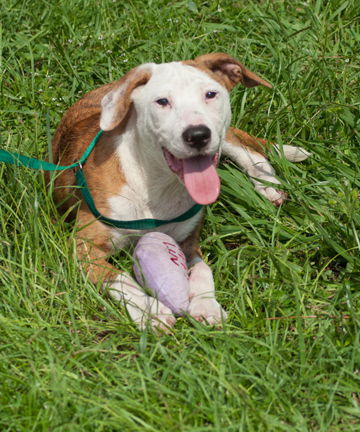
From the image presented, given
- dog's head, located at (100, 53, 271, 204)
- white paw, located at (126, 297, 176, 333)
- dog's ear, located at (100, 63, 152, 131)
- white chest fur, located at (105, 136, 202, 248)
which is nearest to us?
white paw, located at (126, 297, 176, 333)

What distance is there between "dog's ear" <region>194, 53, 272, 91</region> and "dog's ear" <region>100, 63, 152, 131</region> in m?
0.38

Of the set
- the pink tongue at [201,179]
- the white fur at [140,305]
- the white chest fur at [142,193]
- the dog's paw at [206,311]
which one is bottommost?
the dog's paw at [206,311]

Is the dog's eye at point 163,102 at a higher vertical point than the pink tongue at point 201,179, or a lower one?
higher

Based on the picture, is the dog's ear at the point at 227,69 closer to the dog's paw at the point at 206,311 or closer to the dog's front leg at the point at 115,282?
the dog's front leg at the point at 115,282

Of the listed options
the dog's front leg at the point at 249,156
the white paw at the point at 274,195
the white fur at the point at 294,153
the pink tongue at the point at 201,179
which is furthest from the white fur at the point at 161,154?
the white fur at the point at 294,153

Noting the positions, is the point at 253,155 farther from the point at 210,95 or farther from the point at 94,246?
the point at 94,246

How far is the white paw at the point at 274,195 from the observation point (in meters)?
4.28

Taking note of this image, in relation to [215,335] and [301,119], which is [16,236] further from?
[301,119]

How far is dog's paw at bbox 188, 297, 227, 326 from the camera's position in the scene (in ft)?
11.1

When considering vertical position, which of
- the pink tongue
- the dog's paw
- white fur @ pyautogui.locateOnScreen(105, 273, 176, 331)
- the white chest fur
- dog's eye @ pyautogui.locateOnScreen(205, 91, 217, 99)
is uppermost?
dog's eye @ pyautogui.locateOnScreen(205, 91, 217, 99)

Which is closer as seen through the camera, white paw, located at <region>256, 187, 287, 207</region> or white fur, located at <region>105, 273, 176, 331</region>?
white fur, located at <region>105, 273, 176, 331</region>

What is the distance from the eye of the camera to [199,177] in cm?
351

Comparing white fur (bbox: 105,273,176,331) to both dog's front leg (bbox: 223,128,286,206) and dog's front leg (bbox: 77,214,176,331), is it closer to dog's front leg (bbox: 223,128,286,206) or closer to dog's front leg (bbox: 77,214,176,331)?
Answer: dog's front leg (bbox: 77,214,176,331)

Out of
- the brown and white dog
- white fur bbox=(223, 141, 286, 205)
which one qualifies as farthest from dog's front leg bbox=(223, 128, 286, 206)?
the brown and white dog
